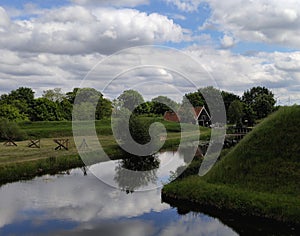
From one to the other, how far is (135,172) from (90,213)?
1418 centimetres

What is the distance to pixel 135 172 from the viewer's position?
3666 centimetres

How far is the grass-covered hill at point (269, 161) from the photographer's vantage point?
23484 mm

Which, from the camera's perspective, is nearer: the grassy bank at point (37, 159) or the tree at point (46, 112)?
the grassy bank at point (37, 159)

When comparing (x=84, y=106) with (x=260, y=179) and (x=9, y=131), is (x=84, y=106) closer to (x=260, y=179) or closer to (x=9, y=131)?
(x=9, y=131)

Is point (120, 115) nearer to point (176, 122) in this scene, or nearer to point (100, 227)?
point (100, 227)

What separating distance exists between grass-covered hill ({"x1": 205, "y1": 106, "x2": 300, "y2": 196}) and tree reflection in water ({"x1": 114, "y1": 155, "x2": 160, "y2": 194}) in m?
7.02

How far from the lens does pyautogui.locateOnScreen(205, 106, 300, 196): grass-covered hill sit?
23484 mm

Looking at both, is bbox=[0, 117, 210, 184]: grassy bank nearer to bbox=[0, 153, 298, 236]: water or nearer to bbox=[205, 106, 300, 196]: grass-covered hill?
bbox=[0, 153, 298, 236]: water

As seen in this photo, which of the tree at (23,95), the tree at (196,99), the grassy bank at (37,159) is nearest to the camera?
the grassy bank at (37,159)

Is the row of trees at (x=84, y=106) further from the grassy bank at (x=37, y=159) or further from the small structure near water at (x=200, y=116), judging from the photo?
the grassy bank at (x=37, y=159)

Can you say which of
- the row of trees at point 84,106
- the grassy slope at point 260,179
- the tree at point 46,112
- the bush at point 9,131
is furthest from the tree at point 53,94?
the grassy slope at point 260,179

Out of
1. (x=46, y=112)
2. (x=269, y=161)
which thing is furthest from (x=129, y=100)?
(x=46, y=112)

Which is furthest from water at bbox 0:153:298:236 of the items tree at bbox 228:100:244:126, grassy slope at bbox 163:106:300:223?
tree at bbox 228:100:244:126

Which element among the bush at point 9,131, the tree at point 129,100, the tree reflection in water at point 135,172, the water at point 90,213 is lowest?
the water at point 90,213
